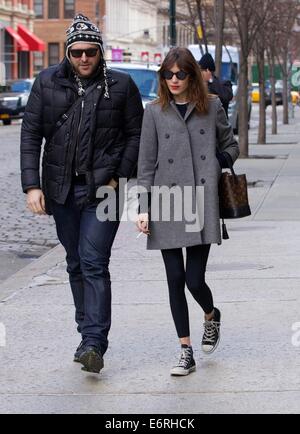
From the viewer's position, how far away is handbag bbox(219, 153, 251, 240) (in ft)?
23.5

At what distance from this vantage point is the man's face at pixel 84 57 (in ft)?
23.3

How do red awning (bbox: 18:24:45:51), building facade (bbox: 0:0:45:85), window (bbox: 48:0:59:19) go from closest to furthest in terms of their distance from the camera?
1. building facade (bbox: 0:0:45:85)
2. red awning (bbox: 18:24:45:51)
3. window (bbox: 48:0:59:19)

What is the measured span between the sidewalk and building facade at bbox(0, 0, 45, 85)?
6423 cm

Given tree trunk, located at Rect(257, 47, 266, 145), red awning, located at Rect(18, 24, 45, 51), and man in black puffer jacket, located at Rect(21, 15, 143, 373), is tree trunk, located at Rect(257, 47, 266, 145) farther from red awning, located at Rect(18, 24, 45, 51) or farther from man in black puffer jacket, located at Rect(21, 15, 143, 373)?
red awning, located at Rect(18, 24, 45, 51)

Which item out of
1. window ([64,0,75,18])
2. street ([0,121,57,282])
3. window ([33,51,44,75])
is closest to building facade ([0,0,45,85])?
window ([64,0,75,18])

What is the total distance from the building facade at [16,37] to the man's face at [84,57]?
2677 inches

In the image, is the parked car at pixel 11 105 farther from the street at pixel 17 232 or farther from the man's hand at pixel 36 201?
the man's hand at pixel 36 201

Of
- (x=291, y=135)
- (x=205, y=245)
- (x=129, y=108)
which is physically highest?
(x=129, y=108)

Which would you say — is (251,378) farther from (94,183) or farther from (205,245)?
(94,183)
